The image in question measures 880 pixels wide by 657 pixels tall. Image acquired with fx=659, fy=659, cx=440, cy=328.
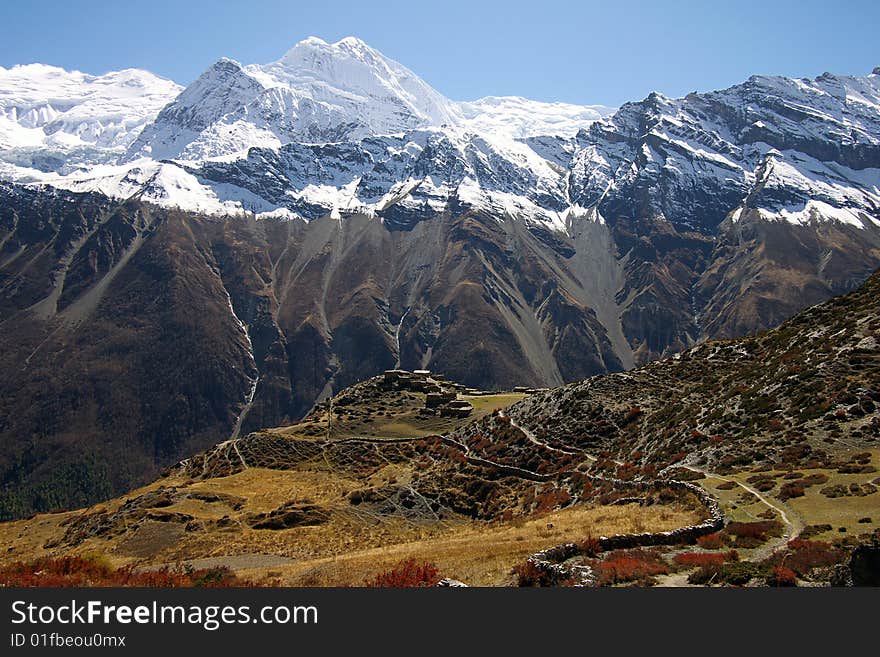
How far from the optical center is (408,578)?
74.7 ft

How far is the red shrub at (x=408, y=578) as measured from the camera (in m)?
22.1

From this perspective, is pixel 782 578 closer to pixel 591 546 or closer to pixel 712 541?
pixel 712 541

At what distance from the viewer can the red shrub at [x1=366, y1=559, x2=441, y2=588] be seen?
22.1 m

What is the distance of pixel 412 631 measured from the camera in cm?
1460

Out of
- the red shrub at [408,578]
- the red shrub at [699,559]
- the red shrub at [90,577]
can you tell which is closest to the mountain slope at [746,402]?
the red shrub at [699,559]

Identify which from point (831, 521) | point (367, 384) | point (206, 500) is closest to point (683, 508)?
point (831, 521)

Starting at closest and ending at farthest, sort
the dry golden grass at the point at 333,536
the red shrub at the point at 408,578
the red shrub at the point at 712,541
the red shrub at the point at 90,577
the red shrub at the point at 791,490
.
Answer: the red shrub at the point at 408,578
the red shrub at the point at 90,577
the red shrub at the point at 712,541
the dry golden grass at the point at 333,536
the red shrub at the point at 791,490

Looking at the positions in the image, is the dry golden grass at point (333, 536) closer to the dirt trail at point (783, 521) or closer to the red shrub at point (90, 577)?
the red shrub at point (90, 577)

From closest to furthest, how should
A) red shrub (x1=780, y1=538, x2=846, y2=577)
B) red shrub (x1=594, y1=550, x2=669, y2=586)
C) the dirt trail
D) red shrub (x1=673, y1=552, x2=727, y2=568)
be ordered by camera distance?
red shrub (x1=780, y1=538, x2=846, y2=577), red shrub (x1=594, y1=550, x2=669, y2=586), red shrub (x1=673, y1=552, x2=727, y2=568), the dirt trail

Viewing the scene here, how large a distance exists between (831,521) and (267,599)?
2239 cm

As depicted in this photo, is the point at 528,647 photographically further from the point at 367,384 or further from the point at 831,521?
the point at 367,384

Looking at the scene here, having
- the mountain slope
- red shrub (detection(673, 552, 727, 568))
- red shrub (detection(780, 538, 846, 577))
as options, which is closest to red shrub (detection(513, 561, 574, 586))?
red shrub (detection(673, 552, 727, 568))

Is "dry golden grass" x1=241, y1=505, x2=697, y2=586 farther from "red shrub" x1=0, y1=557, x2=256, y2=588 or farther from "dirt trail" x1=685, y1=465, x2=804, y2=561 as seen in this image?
"dirt trail" x1=685, y1=465, x2=804, y2=561

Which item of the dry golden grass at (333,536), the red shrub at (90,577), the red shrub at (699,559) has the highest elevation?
the red shrub at (699,559)
